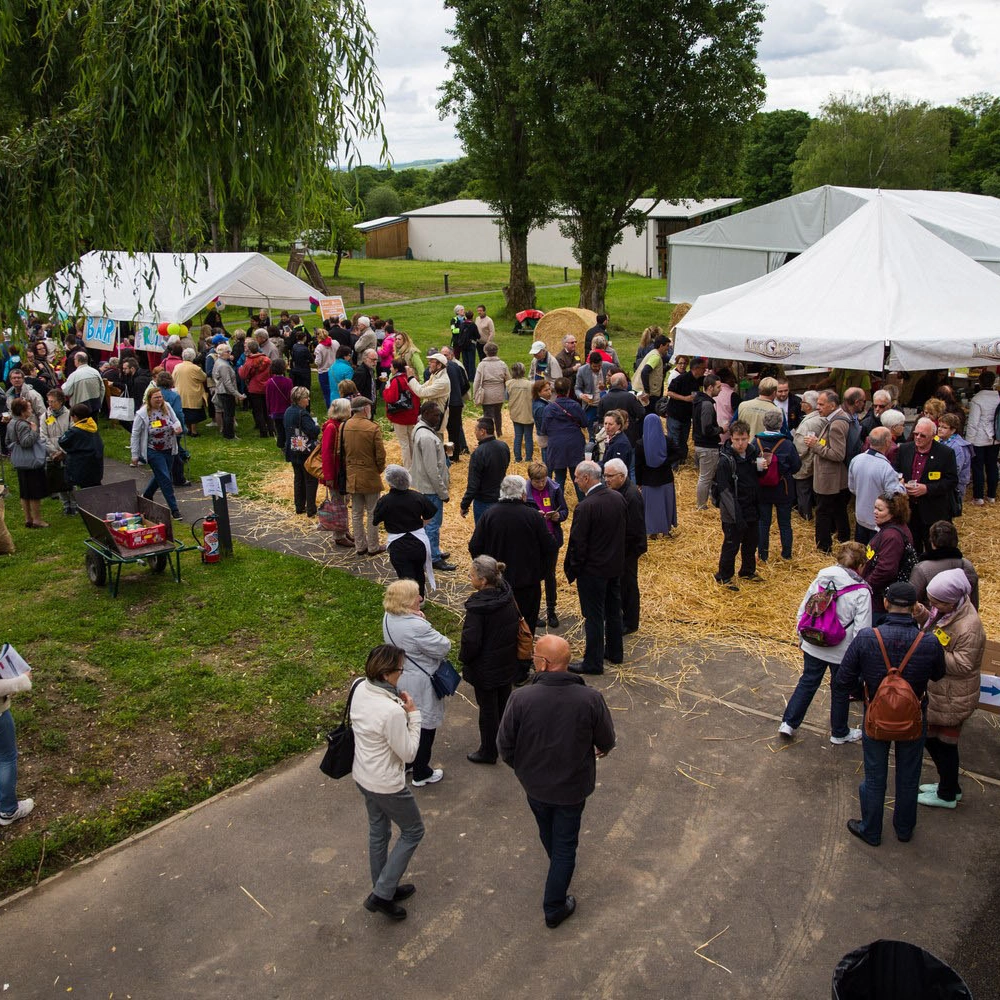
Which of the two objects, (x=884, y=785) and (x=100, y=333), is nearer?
(x=884, y=785)

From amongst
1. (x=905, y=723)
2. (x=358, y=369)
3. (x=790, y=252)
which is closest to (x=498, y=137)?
A: (x=790, y=252)

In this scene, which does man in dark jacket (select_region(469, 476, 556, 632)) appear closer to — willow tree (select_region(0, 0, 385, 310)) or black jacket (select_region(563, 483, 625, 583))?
black jacket (select_region(563, 483, 625, 583))

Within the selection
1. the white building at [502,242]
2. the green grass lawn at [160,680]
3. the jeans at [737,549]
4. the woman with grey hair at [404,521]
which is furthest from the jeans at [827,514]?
the white building at [502,242]

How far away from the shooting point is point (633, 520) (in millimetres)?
7977

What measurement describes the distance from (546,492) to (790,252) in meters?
16.3

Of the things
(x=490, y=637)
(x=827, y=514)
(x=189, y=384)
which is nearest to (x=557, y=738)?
(x=490, y=637)

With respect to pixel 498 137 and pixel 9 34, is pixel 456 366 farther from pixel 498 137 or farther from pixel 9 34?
pixel 498 137

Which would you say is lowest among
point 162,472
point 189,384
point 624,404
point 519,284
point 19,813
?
point 19,813

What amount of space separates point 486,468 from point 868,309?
5766 millimetres

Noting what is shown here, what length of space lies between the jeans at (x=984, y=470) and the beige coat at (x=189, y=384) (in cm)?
1231

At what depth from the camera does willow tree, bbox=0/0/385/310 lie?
5602mm

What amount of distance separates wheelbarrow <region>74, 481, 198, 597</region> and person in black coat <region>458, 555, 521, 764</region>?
480 cm

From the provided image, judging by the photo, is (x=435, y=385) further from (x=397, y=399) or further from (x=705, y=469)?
(x=705, y=469)

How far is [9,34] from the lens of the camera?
5.71 metres
